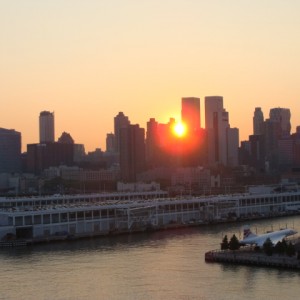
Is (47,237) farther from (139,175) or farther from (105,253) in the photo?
(139,175)

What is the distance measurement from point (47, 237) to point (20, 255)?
3418 millimetres

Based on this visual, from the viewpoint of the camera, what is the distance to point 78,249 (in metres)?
21.2

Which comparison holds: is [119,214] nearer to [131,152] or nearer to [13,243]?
[13,243]

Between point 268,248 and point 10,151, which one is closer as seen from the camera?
point 268,248

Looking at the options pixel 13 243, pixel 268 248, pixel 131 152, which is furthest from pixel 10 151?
pixel 268 248

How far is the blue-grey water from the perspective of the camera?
1468 centimetres

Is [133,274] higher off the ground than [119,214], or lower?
lower

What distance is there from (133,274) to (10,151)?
70.8 metres

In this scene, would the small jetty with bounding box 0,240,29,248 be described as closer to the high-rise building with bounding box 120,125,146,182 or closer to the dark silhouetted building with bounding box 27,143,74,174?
the high-rise building with bounding box 120,125,146,182

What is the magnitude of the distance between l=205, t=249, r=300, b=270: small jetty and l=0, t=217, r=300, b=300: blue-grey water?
0.80 feet

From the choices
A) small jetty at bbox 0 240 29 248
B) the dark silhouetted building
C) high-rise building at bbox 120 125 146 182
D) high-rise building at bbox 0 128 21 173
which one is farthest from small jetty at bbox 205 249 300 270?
the dark silhouetted building

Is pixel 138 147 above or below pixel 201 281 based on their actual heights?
above

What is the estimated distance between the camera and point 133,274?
16.6 meters

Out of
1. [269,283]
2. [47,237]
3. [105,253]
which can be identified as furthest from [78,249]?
[269,283]
